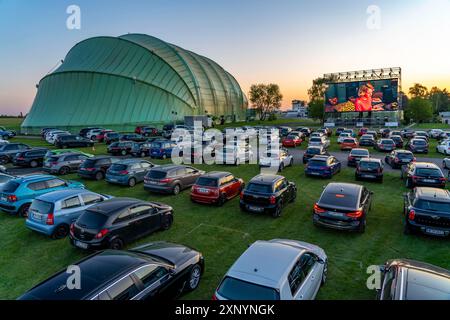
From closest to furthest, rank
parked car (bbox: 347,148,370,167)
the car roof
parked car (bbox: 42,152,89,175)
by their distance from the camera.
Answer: the car roof → parked car (bbox: 42,152,89,175) → parked car (bbox: 347,148,370,167)

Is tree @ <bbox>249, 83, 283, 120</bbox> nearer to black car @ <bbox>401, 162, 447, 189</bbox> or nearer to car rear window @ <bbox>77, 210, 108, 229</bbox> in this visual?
black car @ <bbox>401, 162, 447, 189</bbox>

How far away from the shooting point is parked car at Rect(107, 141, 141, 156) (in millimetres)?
28391

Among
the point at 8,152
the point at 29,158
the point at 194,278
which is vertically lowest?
the point at 194,278

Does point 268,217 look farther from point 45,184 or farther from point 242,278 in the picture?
point 45,184

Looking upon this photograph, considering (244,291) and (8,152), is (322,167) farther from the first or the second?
(8,152)

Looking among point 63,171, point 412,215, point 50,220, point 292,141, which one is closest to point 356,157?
point 292,141

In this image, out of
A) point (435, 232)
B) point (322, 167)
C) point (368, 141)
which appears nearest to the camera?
point (435, 232)

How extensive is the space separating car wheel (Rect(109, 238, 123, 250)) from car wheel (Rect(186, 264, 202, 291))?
3224 mm

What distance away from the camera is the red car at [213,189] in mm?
13812

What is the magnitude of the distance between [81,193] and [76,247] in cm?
246

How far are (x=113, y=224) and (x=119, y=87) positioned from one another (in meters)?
54.8

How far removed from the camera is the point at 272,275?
550 cm

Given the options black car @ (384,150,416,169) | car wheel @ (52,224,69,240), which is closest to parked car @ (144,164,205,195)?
car wheel @ (52,224,69,240)

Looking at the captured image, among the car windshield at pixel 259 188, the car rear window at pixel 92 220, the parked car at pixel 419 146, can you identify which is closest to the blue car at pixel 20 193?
the car rear window at pixel 92 220
